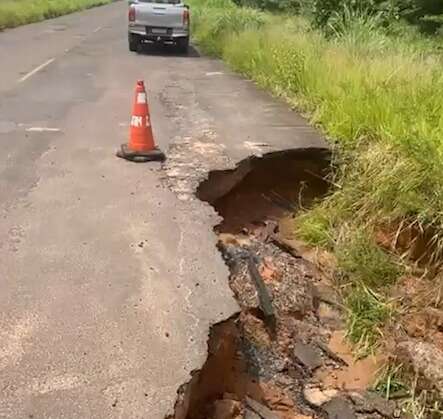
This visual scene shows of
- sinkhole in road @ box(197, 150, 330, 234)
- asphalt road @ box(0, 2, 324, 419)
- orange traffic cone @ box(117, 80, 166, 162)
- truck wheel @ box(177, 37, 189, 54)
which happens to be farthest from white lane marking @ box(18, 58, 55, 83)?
sinkhole in road @ box(197, 150, 330, 234)

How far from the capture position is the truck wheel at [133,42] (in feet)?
65.3

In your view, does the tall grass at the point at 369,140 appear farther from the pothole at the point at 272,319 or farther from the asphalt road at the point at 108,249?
the asphalt road at the point at 108,249

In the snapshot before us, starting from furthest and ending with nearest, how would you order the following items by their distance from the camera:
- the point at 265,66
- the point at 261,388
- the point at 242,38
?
the point at 242,38 → the point at 265,66 → the point at 261,388

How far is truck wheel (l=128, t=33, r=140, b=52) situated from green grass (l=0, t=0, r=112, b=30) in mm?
8377

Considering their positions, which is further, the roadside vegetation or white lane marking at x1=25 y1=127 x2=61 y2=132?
white lane marking at x1=25 y1=127 x2=61 y2=132

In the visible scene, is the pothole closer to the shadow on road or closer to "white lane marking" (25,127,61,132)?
"white lane marking" (25,127,61,132)

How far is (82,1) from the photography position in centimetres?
5166

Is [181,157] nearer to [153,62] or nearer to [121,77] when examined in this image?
[121,77]

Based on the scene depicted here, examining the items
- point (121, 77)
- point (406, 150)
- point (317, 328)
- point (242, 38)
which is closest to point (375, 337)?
point (317, 328)

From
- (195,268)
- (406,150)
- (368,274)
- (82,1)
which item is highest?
(406,150)

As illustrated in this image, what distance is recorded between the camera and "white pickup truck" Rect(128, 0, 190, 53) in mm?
19453

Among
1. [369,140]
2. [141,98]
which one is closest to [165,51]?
[141,98]

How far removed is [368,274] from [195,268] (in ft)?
5.84

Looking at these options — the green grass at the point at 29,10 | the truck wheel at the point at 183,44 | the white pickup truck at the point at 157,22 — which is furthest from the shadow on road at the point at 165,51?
the green grass at the point at 29,10
